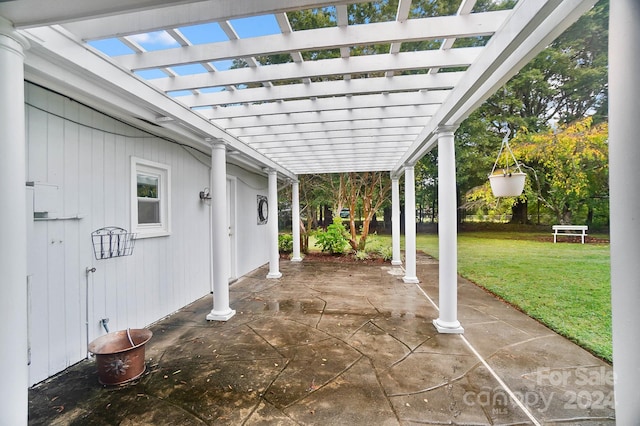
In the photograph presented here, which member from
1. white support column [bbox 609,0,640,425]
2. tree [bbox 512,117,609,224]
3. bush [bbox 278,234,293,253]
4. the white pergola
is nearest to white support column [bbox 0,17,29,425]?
the white pergola

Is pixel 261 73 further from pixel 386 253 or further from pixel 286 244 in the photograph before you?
pixel 286 244

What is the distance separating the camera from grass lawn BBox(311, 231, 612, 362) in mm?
3354

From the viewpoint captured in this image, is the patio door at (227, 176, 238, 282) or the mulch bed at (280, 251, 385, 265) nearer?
the patio door at (227, 176, 238, 282)

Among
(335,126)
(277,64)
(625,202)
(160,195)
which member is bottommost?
(625,202)

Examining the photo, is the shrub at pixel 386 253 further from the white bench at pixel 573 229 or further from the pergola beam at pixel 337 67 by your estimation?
the pergola beam at pixel 337 67

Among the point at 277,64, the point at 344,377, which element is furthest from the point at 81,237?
the point at 344,377

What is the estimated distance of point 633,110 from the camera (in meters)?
0.99

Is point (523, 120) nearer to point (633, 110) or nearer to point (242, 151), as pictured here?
point (242, 151)

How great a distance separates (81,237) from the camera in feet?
8.84

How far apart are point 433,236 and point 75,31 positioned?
1449 centimetres

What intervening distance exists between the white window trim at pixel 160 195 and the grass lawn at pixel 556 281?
17.6ft

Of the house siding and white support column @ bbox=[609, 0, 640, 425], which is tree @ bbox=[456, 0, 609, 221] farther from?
the house siding

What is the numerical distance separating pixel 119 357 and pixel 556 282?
717 centimetres

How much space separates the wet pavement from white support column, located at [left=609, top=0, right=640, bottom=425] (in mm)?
1186
